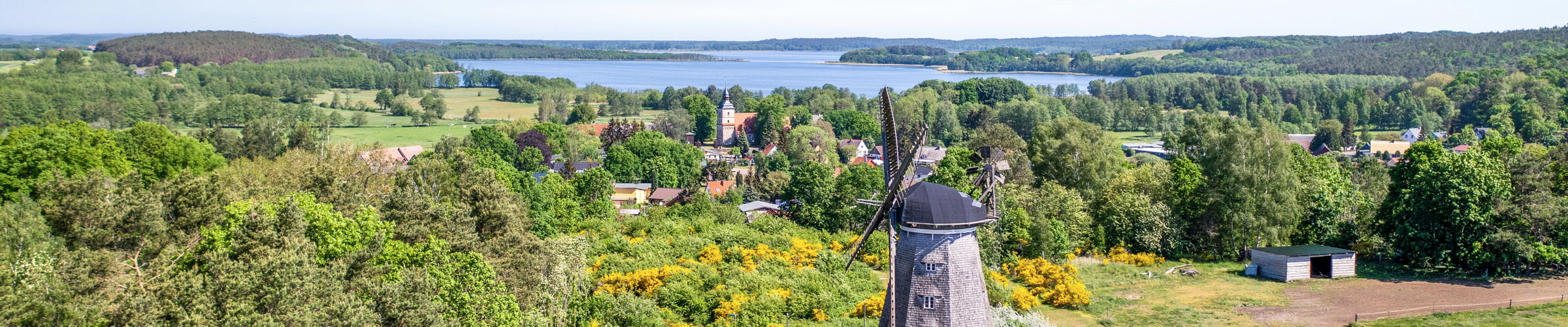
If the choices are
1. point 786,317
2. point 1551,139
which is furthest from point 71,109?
point 1551,139

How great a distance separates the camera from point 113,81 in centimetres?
11269

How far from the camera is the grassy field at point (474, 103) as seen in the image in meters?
127

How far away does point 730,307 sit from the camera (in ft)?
90.8

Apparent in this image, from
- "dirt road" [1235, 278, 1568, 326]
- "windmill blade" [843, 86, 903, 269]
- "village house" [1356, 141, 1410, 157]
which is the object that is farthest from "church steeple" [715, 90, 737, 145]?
"windmill blade" [843, 86, 903, 269]

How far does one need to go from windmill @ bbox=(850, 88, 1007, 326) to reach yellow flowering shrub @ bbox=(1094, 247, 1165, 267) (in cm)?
1961

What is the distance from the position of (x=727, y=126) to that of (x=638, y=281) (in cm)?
6877

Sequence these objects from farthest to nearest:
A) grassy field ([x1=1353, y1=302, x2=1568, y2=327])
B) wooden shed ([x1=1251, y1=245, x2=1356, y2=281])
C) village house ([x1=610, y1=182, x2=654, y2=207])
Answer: village house ([x1=610, y1=182, x2=654, y2=207]), wooden shed ([x1=1251, y1=245, x2=1356, y2=281]), grassy field ([x1=1353, y1=302, x2=1568, y2=327])

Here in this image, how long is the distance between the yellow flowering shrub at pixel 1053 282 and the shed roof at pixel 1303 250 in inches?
278

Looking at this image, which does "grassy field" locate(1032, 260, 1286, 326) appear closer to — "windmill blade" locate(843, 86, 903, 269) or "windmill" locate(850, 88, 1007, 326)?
"windmill blade" locate(843, 86, 903, 269)

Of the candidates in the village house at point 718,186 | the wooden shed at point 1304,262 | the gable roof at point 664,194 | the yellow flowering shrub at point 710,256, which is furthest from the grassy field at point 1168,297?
the village house at point 718,186

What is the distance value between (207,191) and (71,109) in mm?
74539

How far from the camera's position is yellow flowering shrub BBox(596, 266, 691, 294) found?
30236mm

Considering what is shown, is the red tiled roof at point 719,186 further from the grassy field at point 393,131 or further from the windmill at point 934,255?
the windmill at point 934,255

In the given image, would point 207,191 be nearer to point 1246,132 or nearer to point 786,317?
point 786,317
